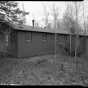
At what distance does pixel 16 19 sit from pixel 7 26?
1.87m

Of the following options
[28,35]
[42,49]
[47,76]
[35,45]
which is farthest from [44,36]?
[47,76]

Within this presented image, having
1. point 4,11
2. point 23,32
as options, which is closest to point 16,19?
point 4,11

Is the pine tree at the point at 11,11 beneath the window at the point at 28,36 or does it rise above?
above

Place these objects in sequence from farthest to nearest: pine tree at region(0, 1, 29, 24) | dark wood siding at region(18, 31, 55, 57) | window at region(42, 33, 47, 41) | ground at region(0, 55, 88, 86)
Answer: window at region(42, 33, 47, 41)
dark wood siding at region(18, 31, 55, 57)
pine tree at region(0, 1, 29, 24)
ground at region(0, 55, 88, 86)

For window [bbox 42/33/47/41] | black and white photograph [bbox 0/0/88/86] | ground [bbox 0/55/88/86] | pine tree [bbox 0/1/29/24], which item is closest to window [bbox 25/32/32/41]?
black and white photograph [bbox 0/0/88/86]

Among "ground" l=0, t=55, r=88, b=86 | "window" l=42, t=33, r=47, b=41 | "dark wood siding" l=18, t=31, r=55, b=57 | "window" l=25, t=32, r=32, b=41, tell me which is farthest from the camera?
"window" l=42, t=33, r=47, b=41

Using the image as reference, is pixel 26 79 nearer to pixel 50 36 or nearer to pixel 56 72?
pixel 56 72

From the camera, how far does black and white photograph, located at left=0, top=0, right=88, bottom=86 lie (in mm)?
6414

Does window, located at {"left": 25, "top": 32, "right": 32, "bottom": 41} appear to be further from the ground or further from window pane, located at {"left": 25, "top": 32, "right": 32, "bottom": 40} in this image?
the ground

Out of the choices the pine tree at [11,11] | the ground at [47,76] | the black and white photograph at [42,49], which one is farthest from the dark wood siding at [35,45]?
the ground at [47,76]

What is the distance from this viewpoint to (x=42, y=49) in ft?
43.1

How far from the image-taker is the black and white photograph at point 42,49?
6.41 meters

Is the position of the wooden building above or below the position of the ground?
above

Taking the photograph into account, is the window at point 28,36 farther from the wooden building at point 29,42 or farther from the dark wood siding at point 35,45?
the dark wood siding at point 35,45
